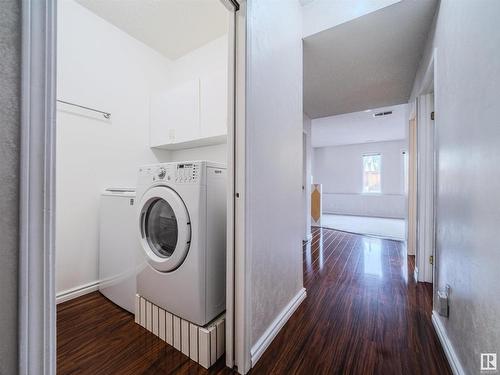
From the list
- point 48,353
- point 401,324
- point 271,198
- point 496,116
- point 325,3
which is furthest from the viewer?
point 325,3

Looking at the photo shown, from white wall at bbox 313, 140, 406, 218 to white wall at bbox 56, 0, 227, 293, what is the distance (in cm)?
634

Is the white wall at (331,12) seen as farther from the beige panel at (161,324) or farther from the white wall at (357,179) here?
the white wall at (357,179)

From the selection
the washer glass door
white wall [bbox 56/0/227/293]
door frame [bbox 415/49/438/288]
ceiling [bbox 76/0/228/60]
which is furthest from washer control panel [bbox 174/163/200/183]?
door frame [bbox 415/49/438/288]

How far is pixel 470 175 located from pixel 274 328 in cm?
134

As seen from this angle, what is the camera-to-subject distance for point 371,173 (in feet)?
A: 23.3

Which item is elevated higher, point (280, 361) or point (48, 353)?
point (48, 353)

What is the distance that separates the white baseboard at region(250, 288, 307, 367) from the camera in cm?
118

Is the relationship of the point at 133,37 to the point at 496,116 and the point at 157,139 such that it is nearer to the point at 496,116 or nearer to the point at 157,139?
the point at 157,139

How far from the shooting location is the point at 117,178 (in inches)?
84.4

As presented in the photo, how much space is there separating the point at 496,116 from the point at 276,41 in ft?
3.93

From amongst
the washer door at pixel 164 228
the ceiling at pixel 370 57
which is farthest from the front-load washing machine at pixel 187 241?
the ceiling at pixel 370 57

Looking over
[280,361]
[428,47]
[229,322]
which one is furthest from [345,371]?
[428,47]

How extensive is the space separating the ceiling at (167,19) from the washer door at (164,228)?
1608 mm

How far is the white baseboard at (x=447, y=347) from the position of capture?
41.8 inches
